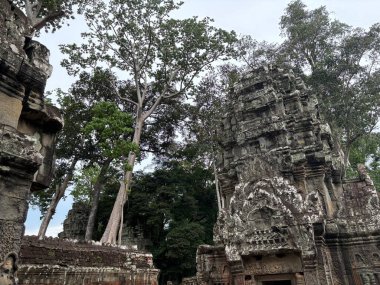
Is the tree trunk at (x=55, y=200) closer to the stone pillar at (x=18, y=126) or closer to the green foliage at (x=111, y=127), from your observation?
the green foliage at (x=111, y=127)

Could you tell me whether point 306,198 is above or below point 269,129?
below

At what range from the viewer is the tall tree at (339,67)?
19.8m

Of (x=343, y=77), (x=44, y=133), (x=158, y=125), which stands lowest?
(x=44, y=133)

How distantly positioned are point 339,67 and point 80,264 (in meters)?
19.7

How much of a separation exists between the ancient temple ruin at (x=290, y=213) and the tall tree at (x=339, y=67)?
869cm

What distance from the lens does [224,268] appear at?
409 inches

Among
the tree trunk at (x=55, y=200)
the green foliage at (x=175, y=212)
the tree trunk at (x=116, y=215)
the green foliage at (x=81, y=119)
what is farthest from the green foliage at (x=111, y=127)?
the green foliage at (x=175, y=212)

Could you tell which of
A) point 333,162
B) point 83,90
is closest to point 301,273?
point 333,162

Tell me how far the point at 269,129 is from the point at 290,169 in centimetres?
191

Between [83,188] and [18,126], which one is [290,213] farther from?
[83,188]

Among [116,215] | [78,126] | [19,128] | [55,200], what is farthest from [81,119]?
[19,128]

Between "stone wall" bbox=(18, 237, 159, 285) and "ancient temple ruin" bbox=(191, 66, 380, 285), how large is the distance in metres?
2.82

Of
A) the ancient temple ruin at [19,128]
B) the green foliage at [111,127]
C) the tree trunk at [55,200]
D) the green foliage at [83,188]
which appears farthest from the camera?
the green foliage at [83,188]

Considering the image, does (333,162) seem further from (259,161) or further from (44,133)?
(44,133)
